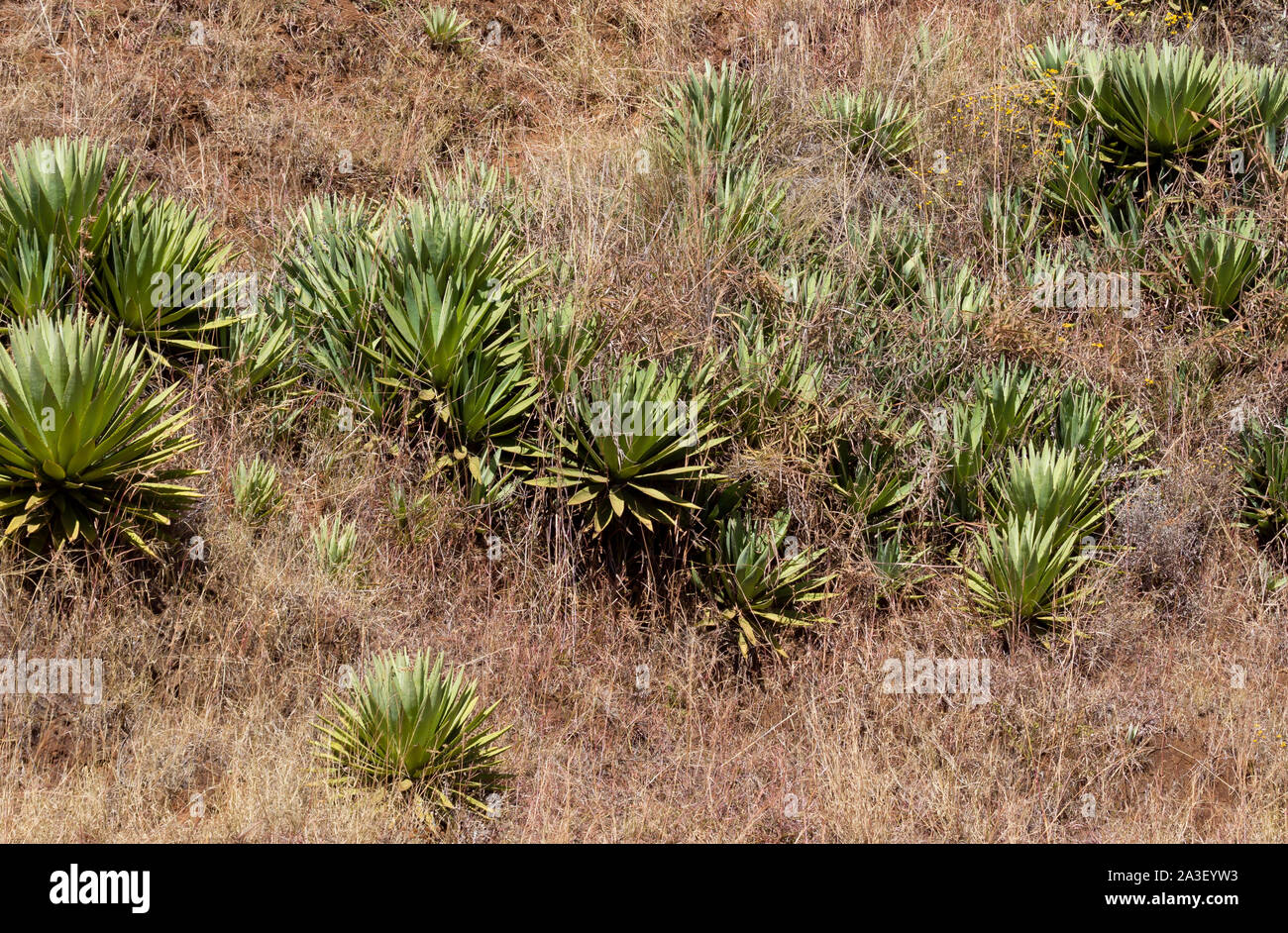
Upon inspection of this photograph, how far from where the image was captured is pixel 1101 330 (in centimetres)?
656

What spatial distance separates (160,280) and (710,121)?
131 inches

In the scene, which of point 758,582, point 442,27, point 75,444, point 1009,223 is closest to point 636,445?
point 758,582

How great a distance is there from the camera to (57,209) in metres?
5.27

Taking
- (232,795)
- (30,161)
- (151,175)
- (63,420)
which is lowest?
(232,795)

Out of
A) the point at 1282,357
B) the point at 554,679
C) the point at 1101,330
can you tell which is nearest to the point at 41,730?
the point at 554,679

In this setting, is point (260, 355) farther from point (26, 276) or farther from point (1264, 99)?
point (1264, 99)

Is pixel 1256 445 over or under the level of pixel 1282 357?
under

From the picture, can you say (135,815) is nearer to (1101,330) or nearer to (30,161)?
(30,161)

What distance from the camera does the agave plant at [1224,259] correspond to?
21.3 feet
